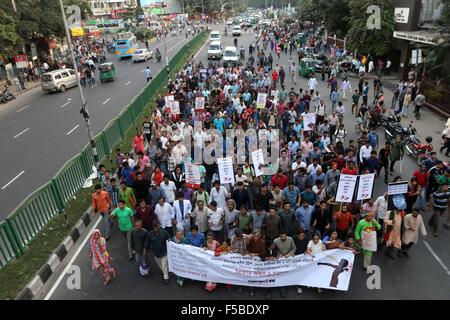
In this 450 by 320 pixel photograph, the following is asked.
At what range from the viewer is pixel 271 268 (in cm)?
754

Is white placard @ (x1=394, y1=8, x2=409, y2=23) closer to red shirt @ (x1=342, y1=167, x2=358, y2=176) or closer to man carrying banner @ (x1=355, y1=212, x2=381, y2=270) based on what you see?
red shirt @ (x1=342, y1=167, x2=358, y2=176)

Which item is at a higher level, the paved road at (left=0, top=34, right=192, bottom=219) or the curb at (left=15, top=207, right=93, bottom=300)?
the curb at (left=15, top=207, right=93, bottom=300)

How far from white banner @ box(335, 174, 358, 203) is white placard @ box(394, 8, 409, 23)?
23181 mm

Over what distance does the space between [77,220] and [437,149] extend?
13745 mm

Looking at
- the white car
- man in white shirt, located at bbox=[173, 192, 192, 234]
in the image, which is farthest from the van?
man in white shirt, located at bbox=[173, 192, 192, 234]

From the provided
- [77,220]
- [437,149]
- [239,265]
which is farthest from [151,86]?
[239,265]

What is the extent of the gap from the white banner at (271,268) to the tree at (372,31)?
25.1 metres

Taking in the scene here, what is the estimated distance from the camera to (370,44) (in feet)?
94.3

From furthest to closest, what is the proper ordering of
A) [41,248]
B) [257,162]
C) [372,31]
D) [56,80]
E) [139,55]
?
[139,55] < [56,80] < [372,31] < [257,162] < [41,248]

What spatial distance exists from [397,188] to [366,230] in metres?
1.51

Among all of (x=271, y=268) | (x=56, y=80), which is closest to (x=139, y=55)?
(x=56, y=80)

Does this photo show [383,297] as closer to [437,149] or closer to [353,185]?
[353,185]

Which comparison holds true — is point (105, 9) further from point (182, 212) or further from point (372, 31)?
point (182, 212)

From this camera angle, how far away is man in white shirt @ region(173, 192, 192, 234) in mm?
8734
